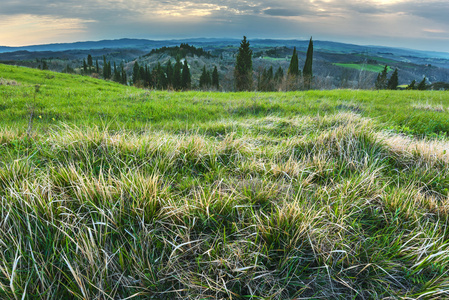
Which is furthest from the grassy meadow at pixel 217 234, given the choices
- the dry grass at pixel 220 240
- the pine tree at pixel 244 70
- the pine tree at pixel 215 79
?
the pine tree at pixel 215 79

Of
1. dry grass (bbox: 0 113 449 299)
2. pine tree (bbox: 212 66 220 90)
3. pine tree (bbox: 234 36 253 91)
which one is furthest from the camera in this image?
pine tree (bbox: 212 66 220 90)

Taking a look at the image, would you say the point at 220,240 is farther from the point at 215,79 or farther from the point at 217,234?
the point at 215,79

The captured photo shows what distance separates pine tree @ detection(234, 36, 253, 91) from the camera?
42.8 m

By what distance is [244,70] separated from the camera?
143ft

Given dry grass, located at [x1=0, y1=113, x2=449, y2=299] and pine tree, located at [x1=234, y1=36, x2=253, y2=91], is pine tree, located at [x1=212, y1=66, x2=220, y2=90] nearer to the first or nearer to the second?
pine tree, located at [x1=234, y1=36, x2=253, y2=91]

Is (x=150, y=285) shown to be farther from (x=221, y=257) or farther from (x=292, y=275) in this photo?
(x=292, y=275)

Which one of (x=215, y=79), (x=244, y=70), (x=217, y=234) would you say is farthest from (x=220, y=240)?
(x=215, y=79)

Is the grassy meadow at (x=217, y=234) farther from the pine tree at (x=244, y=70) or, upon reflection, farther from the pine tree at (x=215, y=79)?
the pine tree at (x=215, y=79)

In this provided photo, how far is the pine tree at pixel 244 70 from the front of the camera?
140 feet

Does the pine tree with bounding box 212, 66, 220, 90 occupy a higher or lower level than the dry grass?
higher

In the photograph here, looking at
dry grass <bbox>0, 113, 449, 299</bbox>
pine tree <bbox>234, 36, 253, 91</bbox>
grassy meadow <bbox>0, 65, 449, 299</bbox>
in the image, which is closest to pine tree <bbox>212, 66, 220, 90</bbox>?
pine tree <bbox>234, 36, 253, 91</bbox>

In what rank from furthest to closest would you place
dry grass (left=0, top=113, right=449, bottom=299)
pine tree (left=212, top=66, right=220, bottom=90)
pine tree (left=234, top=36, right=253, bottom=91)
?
pine tree (left=212, top=66, right=220, bottom=90) < pine tree (left=234, top=36, right=253, bottom=91) < dry grass (left=0, top=113, right=449, bottom=299)

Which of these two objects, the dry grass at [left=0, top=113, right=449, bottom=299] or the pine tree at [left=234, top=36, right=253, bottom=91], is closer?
the dry grass at [left=0, top=113, right=449, bottom=299]

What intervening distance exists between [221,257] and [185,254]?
275 millimetres
